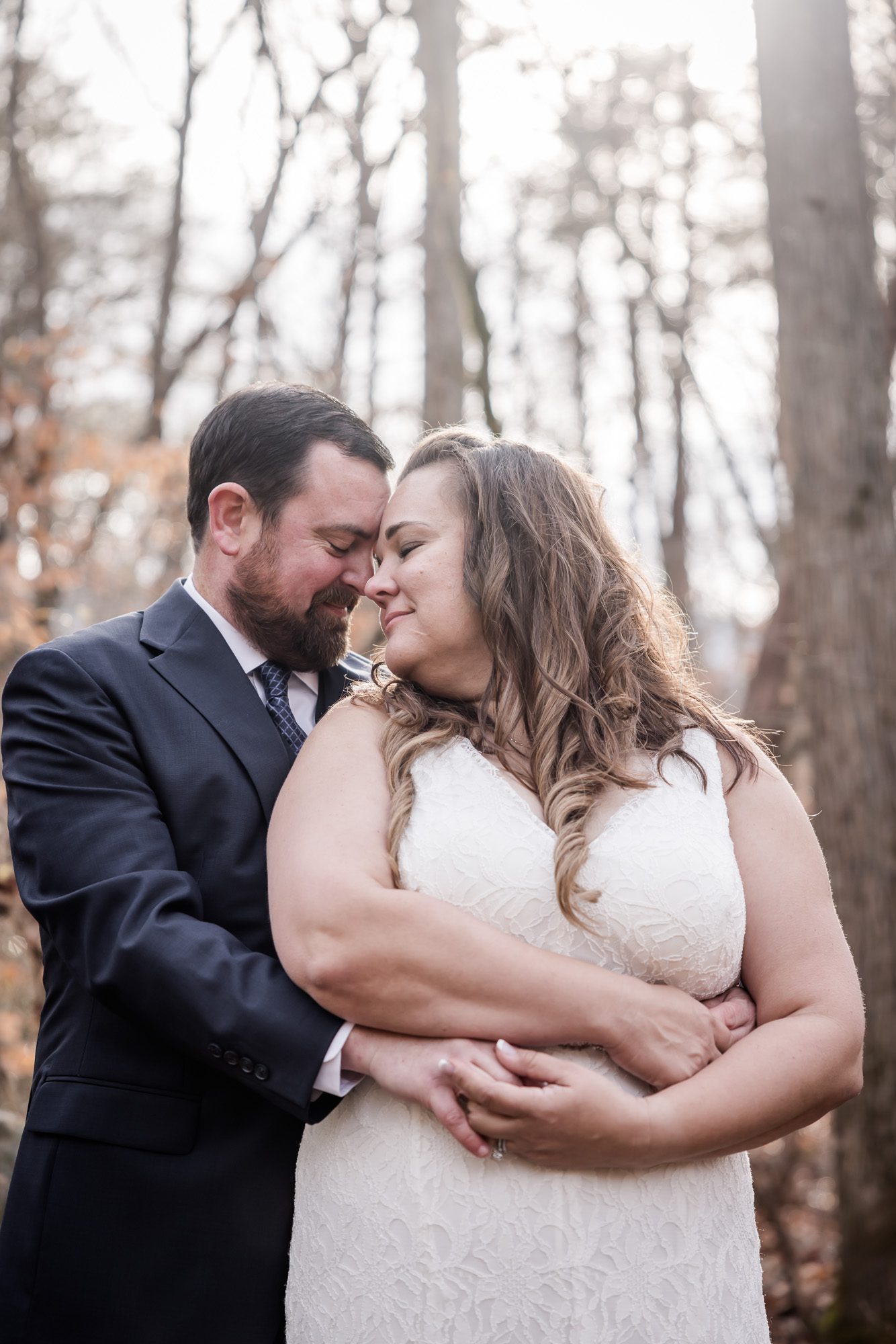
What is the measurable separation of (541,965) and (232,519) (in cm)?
142

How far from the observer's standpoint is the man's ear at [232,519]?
2.73 meters

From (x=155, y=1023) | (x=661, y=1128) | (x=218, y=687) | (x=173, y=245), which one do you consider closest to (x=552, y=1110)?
(x=661, y=1128)

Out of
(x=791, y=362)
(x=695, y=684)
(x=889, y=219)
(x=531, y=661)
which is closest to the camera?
(x=531, y=661)

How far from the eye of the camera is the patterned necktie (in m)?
2.56

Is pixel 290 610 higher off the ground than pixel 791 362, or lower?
lower

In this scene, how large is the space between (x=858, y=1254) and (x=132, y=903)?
4254 mm

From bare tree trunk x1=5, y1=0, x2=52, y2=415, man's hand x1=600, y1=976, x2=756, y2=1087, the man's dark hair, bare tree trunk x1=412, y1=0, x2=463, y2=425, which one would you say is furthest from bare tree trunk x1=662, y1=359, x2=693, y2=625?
man's hand x1=600, y1=976, x2=756, y2=1087

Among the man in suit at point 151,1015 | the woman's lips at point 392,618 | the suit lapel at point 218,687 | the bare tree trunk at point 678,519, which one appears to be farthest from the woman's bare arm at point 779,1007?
the bare tree trunk at point 678,519

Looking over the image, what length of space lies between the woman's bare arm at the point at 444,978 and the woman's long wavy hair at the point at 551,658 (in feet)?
0.78

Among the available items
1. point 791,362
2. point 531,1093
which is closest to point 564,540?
point 531,1093

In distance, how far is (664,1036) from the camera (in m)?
1.91

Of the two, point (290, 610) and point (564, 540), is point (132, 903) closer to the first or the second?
point (290, 610)

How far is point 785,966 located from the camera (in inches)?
80.1

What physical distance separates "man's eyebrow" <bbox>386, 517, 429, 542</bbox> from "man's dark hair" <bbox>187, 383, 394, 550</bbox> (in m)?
0.40
